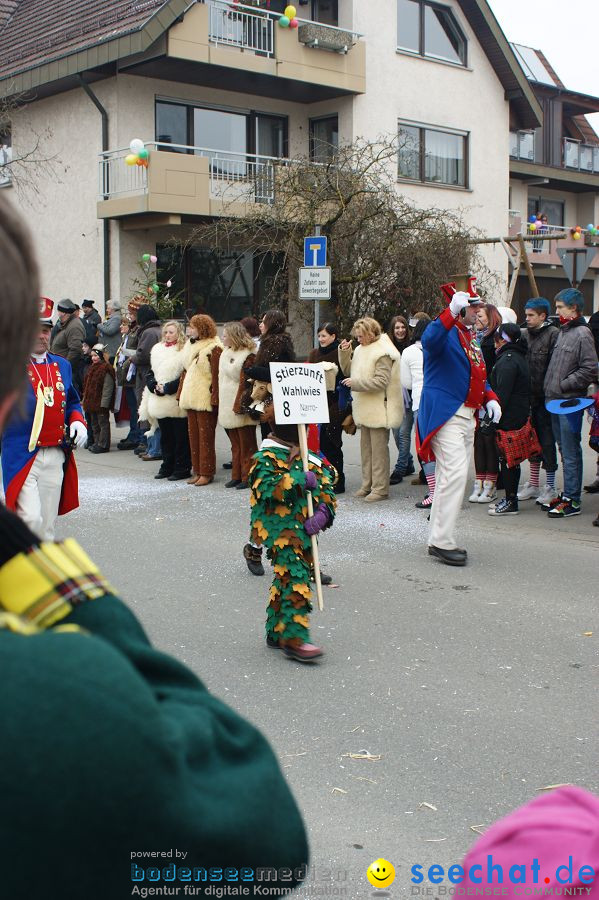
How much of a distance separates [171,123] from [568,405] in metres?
15.4

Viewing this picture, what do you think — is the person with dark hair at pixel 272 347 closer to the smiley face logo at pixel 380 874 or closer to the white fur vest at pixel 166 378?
the white fur vest at pixel 166 378

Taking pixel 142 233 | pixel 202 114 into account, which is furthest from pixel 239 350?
pixel 202 114

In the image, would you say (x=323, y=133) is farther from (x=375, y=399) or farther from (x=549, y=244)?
(x=375, y=399)

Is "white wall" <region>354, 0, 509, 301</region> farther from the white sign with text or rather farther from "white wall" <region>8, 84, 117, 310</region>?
the white sign with text

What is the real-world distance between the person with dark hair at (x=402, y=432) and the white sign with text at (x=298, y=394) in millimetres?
5107

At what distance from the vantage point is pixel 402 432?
1227 cm

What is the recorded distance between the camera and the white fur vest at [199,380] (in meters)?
12.4

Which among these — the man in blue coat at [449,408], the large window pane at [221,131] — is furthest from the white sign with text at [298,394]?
the large window pane at [221,131]

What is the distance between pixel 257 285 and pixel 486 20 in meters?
9.44

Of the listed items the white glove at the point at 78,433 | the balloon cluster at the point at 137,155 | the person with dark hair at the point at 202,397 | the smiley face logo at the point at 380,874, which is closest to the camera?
the smiley face logo at the point at 380,874

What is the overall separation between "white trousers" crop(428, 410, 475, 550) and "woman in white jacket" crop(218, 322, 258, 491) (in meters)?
3.78

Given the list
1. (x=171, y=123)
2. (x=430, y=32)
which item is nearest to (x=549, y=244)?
(x=430, y=32)

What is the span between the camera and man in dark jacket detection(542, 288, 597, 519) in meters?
10.0

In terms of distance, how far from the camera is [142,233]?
22516mm
